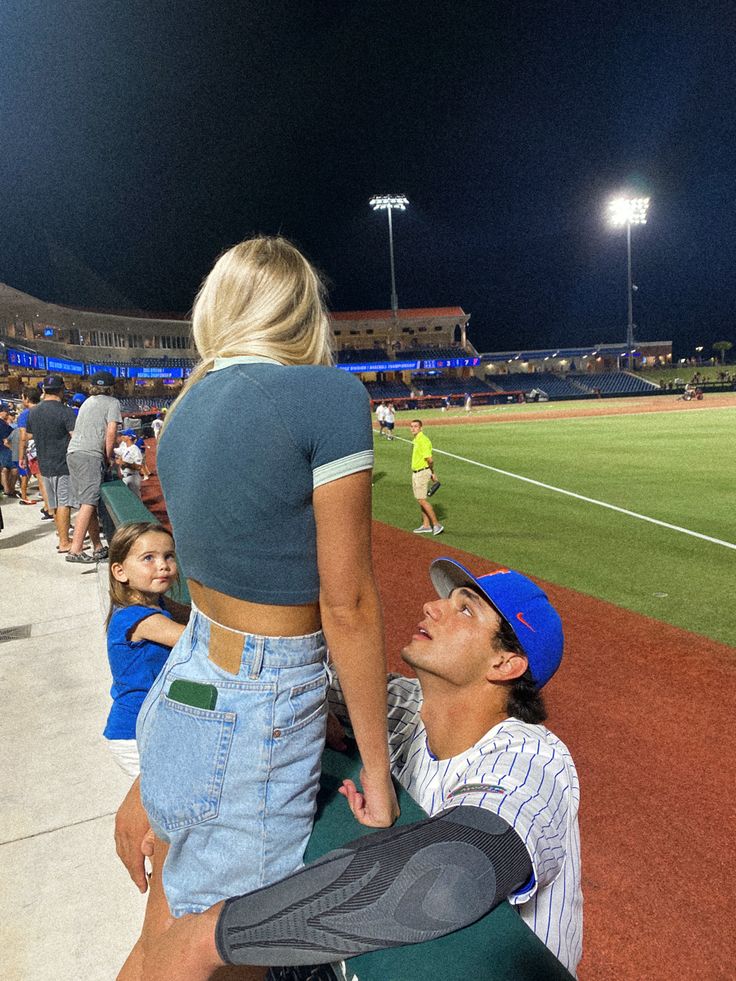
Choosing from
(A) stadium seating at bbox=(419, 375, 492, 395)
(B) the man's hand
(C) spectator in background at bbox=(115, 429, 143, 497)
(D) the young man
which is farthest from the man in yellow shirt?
(A) stadium seating at bbox=(419, 375, 492, 395)

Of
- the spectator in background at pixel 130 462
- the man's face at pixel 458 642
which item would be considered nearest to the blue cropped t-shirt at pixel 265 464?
the man's face at pixel 458 642

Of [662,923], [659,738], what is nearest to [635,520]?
[659,738]

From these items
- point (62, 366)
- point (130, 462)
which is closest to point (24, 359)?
point (62, 366)

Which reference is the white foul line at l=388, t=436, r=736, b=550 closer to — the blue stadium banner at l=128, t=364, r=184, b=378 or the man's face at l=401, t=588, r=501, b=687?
the man's face at l=401, t=588, r=501, b=687

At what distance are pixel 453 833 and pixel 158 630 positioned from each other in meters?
2.20

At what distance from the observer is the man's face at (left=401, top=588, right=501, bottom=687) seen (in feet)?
6.57

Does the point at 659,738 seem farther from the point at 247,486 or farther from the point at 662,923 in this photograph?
the point at 247,486

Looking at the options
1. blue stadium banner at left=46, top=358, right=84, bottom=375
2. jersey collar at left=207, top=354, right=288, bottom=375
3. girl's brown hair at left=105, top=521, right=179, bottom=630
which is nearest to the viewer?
jersey collar at left=207, top=354, right=288, bottom=375

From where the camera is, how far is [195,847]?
49.5 inches

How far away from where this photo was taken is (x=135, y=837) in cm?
182

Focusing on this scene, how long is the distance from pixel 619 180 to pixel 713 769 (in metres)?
134

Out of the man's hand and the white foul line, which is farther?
the white foul line

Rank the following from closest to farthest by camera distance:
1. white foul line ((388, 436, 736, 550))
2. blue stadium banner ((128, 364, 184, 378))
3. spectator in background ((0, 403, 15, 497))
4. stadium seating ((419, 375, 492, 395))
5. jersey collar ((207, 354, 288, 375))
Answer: jersey collar ((207, 354, 288, 375)) < white foul line ((388, 436, 736, 550)) < spectator in background ((0, 403, 15, 497)) < blue stadium banner ((128, 364, 184, 378)) < stadium seating ((419, 375, 492, 395))

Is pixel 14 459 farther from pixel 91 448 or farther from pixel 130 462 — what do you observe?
pixel 91 448
